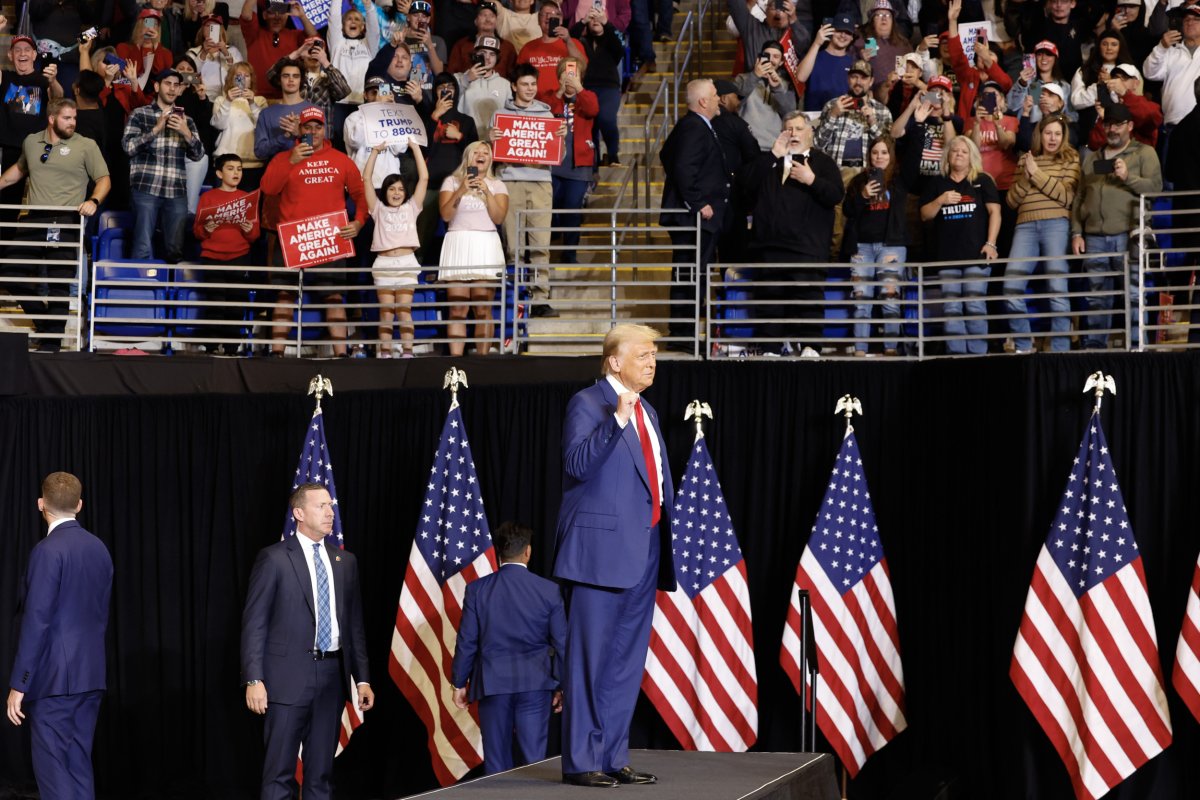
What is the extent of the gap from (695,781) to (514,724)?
111 inches

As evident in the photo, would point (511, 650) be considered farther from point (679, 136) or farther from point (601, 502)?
point (679, 136)

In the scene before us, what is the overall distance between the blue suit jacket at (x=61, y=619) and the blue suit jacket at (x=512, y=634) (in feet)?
6.40

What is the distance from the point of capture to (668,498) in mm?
6449

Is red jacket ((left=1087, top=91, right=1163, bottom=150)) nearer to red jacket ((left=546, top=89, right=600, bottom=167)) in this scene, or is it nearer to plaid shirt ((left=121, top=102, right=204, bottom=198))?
red jacket ((left=546, top=89, right=600, bottom=167))

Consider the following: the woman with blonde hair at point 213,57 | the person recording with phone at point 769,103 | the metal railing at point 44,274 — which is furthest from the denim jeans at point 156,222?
the person recording with phone at point 769,103

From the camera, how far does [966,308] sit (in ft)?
36.2

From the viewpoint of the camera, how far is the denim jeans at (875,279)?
11047 millimetres

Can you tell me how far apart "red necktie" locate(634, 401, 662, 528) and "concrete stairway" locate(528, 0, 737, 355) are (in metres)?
4.10

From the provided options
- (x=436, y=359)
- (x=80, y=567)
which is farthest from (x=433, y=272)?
(x=80, y=567)

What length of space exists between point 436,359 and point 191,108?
3.67 meters

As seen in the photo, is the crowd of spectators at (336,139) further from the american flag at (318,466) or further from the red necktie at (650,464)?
the red necktie at (650,464)

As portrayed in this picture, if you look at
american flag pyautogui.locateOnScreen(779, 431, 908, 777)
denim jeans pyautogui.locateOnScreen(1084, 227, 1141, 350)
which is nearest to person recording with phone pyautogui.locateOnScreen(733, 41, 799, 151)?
denim jeans pyautogui.locateOnScreen(1084, 227, 1141, 350)

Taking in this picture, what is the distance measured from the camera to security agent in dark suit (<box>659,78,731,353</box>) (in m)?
11.4


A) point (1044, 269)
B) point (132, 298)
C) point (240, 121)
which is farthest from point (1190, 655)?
point (240, 121)
